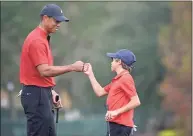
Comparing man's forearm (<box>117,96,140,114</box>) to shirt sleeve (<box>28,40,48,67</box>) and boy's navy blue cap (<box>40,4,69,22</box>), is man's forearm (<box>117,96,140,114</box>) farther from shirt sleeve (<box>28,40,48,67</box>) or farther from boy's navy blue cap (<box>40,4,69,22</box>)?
boy's navy blue cap (<box>40,4,69,22</box>)

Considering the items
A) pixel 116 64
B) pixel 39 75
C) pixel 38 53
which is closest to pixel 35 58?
pixel 38 53

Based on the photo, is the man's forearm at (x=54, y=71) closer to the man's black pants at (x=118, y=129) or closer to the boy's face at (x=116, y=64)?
the boy's face at (x=116, y=64)

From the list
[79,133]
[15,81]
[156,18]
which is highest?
[156,18]

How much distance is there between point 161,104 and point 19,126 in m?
14.2

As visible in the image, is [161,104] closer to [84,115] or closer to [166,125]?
[166,125]

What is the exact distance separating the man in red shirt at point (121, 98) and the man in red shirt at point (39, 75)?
45cm

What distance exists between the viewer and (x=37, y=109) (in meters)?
8.62

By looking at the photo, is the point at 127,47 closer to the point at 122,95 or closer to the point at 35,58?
the point at 122,95

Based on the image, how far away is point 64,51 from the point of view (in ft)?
151

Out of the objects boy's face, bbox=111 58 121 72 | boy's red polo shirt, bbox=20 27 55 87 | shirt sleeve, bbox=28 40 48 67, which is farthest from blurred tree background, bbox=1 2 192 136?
shirt sleeve, bbox=28 40 48 67

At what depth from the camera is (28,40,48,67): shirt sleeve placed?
8.47 metres

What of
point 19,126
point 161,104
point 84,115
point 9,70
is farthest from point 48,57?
point 84,115

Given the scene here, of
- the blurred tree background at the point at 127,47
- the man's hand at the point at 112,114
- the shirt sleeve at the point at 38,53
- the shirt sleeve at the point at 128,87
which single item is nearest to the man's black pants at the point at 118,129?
the man's hand at the point at 112,114

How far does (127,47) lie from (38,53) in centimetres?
3771
